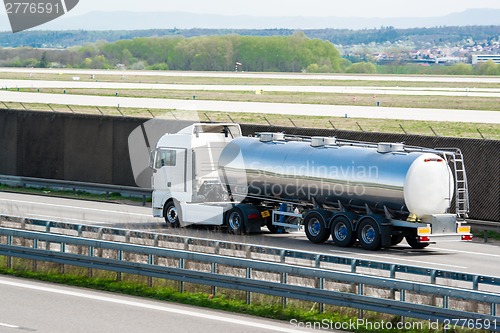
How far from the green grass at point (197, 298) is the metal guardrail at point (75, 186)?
17.3 metres

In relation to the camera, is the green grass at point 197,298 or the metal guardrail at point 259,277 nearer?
the metal guardrail at point 259,277

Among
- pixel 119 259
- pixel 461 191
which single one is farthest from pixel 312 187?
pixel 119 259

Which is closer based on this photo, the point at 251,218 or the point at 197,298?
the point at 197,298

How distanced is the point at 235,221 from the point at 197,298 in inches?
429

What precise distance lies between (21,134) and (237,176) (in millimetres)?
18397

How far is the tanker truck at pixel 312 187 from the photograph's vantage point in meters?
25.7

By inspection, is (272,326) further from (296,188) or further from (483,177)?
(483,177)

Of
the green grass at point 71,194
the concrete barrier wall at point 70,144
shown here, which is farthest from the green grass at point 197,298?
the green grass at point 71,194

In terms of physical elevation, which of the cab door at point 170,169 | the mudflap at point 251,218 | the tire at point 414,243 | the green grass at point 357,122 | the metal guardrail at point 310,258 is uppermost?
the green grass at point 357,122

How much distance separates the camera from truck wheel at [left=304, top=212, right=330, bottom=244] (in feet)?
88.7

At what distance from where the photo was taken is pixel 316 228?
1072 inches

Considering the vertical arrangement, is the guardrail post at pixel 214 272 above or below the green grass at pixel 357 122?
below

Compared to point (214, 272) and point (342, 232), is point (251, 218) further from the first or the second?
point (214, 272)

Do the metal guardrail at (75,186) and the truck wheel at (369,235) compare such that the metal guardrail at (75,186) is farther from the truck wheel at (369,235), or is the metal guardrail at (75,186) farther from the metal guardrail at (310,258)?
the metal guardrail at (310,258)
